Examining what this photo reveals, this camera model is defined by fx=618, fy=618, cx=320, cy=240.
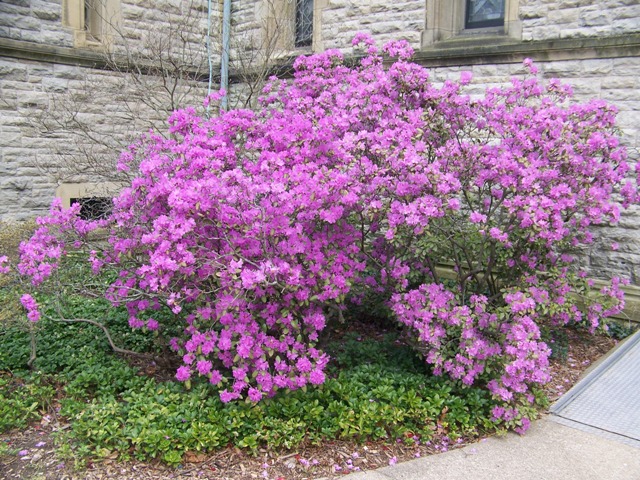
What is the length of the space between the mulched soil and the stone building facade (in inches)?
162

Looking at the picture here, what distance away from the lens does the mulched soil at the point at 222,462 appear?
3.64m

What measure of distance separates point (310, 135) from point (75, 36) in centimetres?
587

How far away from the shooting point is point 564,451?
4.01m

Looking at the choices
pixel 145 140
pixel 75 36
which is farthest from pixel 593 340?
pixel 75 36

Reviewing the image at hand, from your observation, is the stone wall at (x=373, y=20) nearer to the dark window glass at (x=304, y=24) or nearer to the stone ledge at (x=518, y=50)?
the stone ledge at (x=518, y=50)

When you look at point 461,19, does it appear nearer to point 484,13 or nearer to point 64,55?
point 484,13

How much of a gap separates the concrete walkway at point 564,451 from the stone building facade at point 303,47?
8.24ft

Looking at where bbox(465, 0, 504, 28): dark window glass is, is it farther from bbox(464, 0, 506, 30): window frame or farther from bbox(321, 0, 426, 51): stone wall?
bbox(321, 0, 426, 51): stone wall

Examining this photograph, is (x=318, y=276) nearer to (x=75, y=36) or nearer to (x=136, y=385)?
(x=136, y=385)

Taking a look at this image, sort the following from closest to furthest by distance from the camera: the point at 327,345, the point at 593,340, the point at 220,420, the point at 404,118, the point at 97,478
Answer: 1. the point at 97,478
2. the point at 220,420
3. the point at 404,118
4. the point at 327,345
5. the point at 593,340

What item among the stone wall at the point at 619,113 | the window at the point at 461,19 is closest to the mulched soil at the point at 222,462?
the stone wall at the point at 619,113

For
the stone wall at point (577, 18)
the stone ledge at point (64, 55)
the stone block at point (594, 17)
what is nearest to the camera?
the stone wall at point (577, 18)

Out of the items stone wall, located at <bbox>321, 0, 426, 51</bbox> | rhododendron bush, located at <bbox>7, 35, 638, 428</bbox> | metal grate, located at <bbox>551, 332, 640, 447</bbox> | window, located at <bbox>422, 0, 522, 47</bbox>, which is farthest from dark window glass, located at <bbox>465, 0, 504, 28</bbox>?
metal grate, located at <bbox>551, 332, 640, 447</bbox>

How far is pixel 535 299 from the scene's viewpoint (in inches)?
183
